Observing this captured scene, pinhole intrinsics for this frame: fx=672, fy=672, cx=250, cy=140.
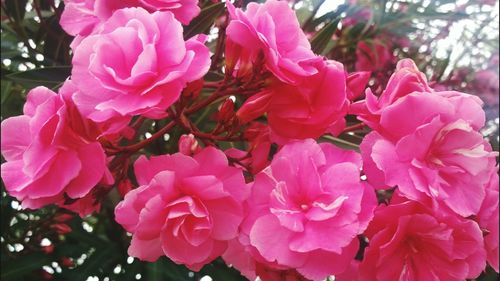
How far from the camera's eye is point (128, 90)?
0.60 meters

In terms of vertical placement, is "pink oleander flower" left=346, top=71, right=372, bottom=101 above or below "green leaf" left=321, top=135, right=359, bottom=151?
above

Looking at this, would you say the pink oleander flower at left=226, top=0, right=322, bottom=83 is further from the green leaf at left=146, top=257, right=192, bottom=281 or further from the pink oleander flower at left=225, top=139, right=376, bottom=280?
the green leaf at left=146, top=257, right=192, bottom=281

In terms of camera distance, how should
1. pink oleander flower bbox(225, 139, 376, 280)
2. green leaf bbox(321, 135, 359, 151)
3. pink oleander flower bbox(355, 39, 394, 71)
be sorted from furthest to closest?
pink oleander flower bbox(355, 39, 394, 71), green leaf bbox(321, 135, 359, 151), pink oleander flower bbox(225, 139, 376, 280)

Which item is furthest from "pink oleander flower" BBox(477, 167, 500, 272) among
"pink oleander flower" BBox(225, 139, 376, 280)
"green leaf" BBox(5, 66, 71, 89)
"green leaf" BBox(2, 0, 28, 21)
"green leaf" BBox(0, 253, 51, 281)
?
"green leaf" BBox(2, 0, 28, 21)

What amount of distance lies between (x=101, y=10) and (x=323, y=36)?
14.1 inches

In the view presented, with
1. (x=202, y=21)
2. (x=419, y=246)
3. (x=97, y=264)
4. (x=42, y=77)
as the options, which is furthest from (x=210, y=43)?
(x=419, y=246)

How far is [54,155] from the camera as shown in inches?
24.1

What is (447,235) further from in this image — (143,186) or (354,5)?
(354,5)

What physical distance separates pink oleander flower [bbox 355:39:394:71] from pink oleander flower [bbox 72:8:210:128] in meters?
0.80

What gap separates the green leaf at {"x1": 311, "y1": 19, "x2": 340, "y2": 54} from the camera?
932 millimetres

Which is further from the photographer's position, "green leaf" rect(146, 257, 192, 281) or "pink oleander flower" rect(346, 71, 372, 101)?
"green leaf" rect(146, 257, 192, 281)

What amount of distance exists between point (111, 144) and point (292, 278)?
22 cm

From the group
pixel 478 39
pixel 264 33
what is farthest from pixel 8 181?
pixel 478 39

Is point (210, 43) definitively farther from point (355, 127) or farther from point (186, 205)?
point (186, 205)
